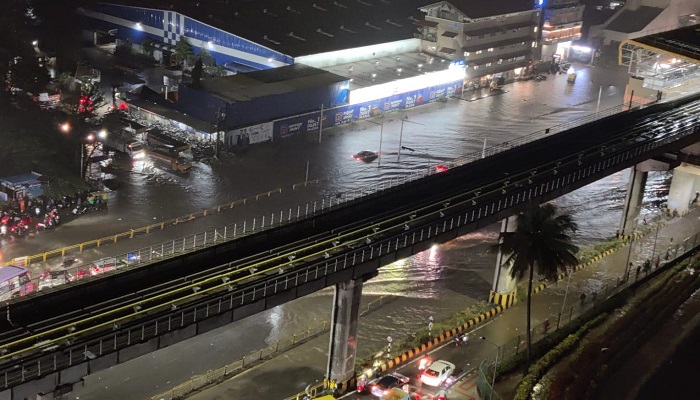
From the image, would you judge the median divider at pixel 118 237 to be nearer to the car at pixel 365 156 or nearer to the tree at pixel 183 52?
the car at pixel 365 156

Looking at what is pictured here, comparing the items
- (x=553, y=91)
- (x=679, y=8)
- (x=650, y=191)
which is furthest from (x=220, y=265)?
(x=679, y=8)

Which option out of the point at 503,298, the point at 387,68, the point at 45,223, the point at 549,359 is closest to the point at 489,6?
the point at 387,68

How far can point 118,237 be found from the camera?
49.0 metres

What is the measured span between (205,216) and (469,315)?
18261mm

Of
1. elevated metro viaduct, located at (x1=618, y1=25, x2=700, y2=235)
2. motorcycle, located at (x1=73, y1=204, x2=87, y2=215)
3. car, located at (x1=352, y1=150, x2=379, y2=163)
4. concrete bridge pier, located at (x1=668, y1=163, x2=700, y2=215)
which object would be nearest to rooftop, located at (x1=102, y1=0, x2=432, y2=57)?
car, located at (x1=352, y1=150, x2=379, y2=163)

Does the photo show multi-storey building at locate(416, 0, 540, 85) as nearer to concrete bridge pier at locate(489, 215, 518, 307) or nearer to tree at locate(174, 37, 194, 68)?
tree at locate(174, 37, 194, 68)

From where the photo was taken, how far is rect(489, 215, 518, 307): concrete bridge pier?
44.5m

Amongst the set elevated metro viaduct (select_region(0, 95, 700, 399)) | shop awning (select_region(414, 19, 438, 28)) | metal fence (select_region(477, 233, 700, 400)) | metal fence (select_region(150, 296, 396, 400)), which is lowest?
metal fence (select_region(150, 296, 396, 400))

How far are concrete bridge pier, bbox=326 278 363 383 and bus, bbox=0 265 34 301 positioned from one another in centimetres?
1512

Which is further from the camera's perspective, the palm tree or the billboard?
the billboard

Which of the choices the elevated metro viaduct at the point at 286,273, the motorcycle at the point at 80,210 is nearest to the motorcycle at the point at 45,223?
the motorcycle at the point at 80,210

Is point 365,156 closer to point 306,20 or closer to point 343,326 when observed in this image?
point 306,20

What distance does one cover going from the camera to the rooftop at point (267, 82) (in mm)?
69375

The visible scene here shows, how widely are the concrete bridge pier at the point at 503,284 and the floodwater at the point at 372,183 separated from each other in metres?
1.65
